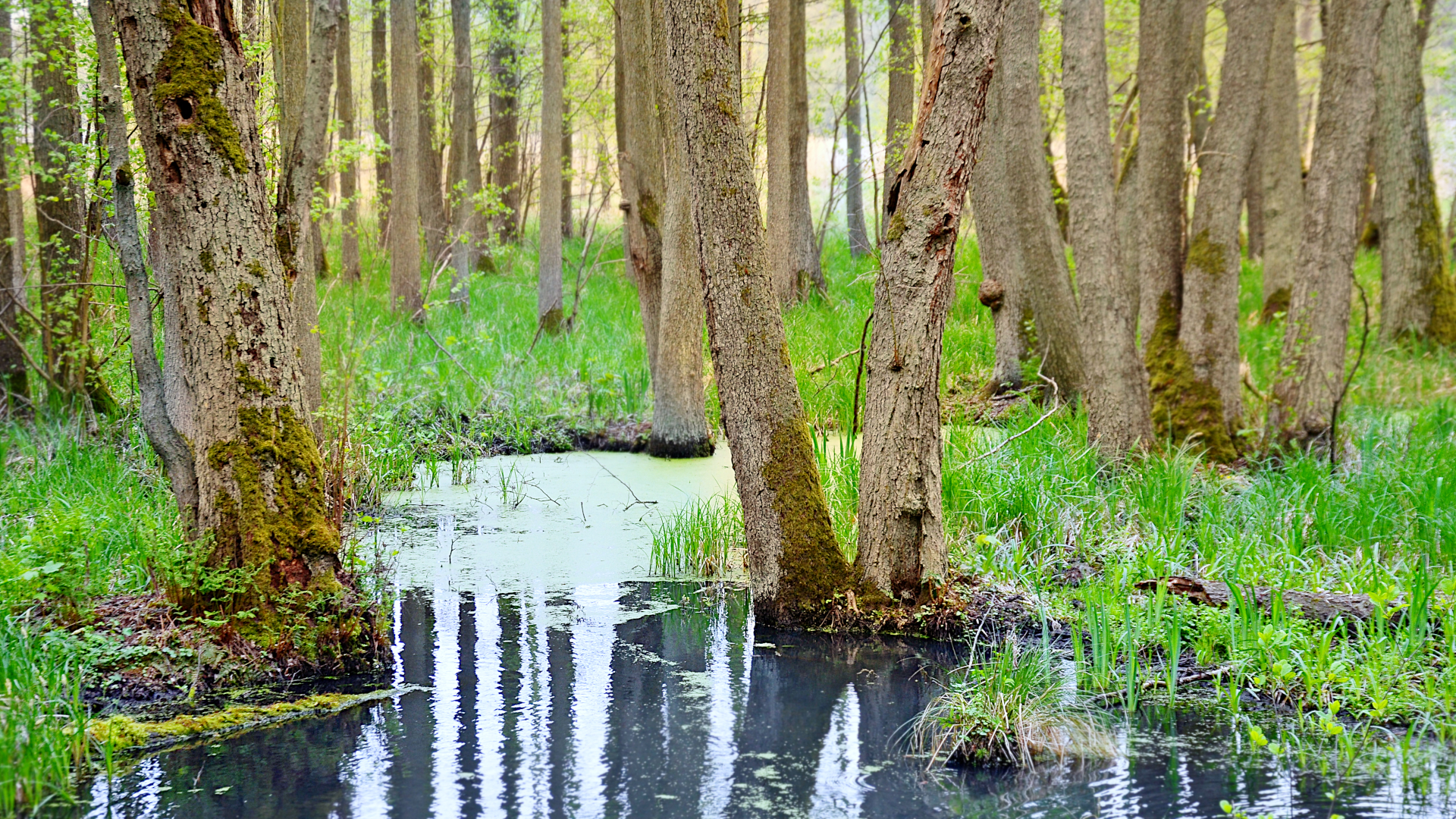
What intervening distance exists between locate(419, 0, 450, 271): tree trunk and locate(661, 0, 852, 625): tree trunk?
33.7 feet

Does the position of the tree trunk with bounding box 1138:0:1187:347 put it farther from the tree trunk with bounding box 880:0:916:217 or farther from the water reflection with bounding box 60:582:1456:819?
the tree trunk with bounding box 880:0:916:217

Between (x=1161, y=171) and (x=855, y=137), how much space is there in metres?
11.1

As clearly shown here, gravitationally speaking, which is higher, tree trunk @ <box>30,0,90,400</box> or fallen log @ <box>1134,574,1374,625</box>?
tree trunk @ <box>30,0,90,400</box>

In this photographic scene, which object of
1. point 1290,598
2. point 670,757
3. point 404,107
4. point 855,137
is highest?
point 855,137

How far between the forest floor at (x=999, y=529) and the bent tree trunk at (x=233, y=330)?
9.7 inches

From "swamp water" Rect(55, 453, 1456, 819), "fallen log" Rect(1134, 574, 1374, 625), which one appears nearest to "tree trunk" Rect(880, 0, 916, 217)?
"fallen log" Rect(1134, 574, 1374, 625)

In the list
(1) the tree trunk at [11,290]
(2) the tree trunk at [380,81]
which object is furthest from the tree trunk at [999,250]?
(2) the tree trunk at [380,81]

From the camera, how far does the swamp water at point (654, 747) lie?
3010mm

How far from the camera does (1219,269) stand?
21.5 ft

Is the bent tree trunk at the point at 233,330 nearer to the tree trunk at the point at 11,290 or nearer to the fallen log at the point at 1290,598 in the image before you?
the fallen log at the point at 1290,598

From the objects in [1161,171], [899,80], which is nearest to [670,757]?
[1161,171]

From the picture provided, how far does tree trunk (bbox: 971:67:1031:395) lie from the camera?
297 inches

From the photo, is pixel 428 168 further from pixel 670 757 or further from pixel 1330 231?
pixel 670 757

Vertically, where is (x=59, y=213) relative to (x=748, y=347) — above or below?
above
